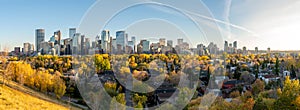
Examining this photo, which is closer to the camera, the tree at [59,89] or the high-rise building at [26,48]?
the tree at [59,89]

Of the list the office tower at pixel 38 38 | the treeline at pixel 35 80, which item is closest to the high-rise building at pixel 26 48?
the office tower at pixel 38 38

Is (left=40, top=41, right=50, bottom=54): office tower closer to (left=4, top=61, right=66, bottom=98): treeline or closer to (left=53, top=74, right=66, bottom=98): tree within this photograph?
(left=4, top=61, right=66, bottom=98): treeline

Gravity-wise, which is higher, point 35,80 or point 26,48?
point 26,48

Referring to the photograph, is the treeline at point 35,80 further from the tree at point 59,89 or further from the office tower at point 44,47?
the office tower at point 44,47

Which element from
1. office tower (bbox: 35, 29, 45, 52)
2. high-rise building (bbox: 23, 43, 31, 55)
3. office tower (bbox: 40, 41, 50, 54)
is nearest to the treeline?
office tower (bbox: 40, 41, 50, 54)

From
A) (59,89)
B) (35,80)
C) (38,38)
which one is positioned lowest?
(59,89)

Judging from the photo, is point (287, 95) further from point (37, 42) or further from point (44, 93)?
point (37, 42)

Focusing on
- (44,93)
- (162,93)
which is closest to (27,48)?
(44,93)

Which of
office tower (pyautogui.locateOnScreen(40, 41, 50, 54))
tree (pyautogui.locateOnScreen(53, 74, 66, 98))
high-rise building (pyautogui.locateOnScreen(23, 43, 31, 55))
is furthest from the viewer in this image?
high-rise building (pyautogui.locateOnScreen(23, 43, 31, 55))

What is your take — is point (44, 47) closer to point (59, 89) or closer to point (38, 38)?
point (38, 38)

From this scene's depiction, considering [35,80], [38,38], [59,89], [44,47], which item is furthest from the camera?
[38,38]

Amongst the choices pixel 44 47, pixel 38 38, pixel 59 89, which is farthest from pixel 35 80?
pixel 38 38
